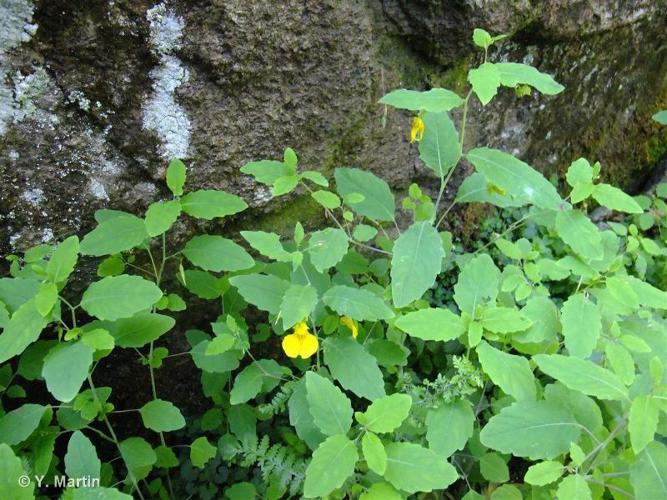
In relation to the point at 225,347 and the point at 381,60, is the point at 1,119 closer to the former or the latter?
the point at 225,347

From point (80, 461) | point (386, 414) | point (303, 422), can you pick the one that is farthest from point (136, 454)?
point (386, 414)

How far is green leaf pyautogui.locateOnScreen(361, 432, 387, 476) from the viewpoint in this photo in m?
1.47

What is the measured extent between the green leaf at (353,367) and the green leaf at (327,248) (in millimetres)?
266

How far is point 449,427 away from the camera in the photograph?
1688 mm

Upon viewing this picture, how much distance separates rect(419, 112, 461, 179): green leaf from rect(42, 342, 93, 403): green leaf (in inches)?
51.5

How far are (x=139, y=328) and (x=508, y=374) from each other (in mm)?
1175

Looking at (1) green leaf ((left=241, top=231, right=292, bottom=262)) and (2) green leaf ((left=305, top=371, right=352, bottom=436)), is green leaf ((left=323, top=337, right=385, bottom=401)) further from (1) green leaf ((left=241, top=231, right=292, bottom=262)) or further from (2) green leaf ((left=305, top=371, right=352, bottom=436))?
(1) green leaf ((left=241, top=231, right=292, bottom=262))

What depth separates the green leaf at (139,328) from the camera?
1756 millimetres

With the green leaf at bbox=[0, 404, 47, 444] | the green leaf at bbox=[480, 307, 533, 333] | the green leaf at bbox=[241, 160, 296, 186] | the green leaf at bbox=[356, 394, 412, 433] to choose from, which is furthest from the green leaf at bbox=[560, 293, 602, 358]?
the green leaf at bbox=[0, 404, 47, 444]

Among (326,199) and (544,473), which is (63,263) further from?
(544,473)

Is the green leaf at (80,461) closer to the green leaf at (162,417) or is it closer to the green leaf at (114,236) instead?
the green leaf at (162,417)

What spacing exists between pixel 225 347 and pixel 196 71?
94 centimetres

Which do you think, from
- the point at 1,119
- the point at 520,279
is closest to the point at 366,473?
the point at 520,279

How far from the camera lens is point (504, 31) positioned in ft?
7.72
